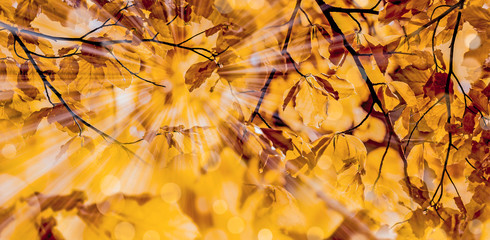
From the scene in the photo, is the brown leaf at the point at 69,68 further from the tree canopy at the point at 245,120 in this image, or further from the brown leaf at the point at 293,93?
the brown leaf at the point at 293,93

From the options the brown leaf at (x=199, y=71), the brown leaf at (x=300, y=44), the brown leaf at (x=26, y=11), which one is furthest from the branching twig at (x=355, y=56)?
the brown leaf at (x=26, y=11)

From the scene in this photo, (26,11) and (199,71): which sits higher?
(26,11)

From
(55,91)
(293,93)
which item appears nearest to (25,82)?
(55,91)

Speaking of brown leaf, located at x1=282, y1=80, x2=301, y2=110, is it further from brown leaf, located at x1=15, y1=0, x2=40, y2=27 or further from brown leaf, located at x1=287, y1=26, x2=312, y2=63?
brown leaf, located at x1=15, y1=0, x2=40, y2=27

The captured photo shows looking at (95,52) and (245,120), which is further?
(245,120)

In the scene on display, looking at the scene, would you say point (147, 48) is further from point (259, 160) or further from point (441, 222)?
point (441, 222)

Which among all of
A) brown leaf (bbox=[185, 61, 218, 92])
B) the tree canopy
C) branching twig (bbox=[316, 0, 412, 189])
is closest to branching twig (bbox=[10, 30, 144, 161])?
the tree canopy

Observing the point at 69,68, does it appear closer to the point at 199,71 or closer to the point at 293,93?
the point at 199,71

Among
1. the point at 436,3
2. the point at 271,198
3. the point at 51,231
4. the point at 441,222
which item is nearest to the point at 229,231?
the point at 271,198
